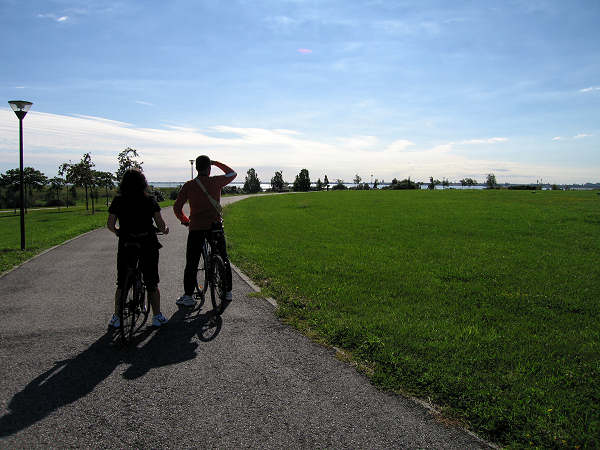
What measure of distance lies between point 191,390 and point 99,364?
1233mm

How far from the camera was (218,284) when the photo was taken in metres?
5.57

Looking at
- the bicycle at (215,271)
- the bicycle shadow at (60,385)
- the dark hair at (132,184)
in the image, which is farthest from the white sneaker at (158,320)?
the dark hair at (132,184)

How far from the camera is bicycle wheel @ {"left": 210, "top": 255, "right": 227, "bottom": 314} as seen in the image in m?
5.40

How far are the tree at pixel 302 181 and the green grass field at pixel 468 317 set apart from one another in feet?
259

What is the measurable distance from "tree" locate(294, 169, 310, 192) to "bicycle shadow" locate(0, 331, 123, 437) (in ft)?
283

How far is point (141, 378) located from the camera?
3.62 metres

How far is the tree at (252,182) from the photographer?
3565 inches

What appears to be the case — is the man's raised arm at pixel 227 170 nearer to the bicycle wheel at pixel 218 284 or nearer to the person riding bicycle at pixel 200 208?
the person riding bicycle at pixel 200 208

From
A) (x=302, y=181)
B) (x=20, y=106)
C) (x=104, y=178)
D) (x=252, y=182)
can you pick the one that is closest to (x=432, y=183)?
(x=302, y=181)

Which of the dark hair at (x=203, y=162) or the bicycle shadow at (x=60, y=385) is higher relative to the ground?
the dark hair at (x=203, y=162)

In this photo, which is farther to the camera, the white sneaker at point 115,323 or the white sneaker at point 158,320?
the white sneaker at point 158,320

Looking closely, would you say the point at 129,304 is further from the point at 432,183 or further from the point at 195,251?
the point at 432,183

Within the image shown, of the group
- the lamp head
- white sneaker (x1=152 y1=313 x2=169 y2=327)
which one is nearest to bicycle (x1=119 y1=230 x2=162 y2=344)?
white sneaker (x1=152 y1=313 x2=169 y2=327)

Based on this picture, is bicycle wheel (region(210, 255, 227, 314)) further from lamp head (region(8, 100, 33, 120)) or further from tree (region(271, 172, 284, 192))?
tree (region(271, 172, 284, 192))
